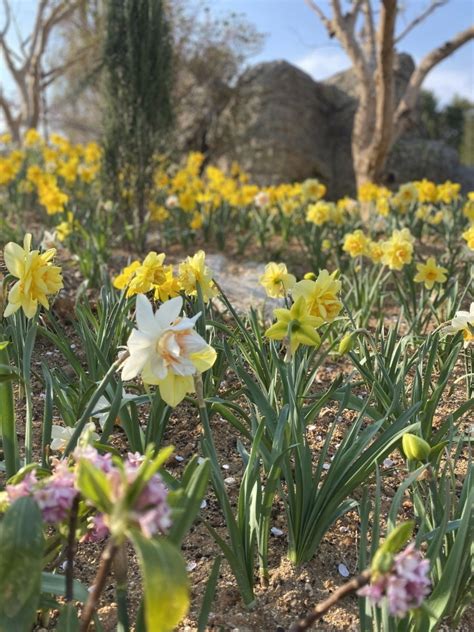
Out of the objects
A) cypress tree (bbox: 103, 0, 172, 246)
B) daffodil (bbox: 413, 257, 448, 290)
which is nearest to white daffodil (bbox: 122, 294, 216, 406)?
daffodil (bbox: 413, 257, 448, 290)

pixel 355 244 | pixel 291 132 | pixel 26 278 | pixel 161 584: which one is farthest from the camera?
pixel 291 132

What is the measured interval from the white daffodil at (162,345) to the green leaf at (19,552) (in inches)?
12.2

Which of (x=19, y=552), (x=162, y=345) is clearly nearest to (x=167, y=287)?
(x=162, y=345)

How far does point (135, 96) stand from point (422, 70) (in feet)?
13.5

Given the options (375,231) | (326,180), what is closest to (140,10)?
(375,231)

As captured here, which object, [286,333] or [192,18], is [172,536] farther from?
[192,18]

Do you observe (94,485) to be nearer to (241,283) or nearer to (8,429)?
(8,429)

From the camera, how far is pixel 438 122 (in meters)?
21.0

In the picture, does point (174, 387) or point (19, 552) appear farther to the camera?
point (174, 387)

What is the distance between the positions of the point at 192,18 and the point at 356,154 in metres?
7.75

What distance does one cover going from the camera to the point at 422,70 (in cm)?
752

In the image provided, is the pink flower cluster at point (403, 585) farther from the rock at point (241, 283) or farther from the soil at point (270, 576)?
the rock at point (241, 283)

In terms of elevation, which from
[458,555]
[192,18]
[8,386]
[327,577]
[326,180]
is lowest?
[327,577]

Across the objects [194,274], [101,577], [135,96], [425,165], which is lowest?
[101,577]
